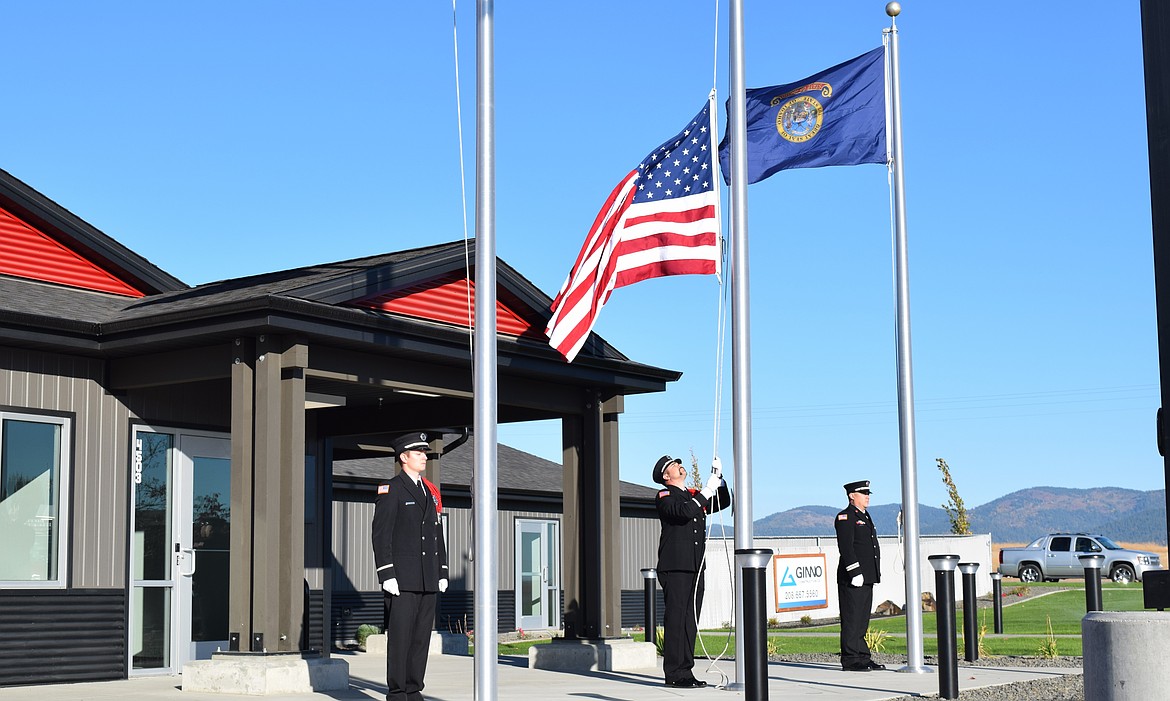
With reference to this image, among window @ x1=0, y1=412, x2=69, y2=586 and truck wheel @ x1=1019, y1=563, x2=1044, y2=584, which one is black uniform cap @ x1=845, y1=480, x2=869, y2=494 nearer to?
window @ x1=0, y1=412, x2=69, y2=586

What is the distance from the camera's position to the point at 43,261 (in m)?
14.8

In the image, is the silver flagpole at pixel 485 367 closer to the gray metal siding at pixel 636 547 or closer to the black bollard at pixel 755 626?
the black bollard at pixel 755 626

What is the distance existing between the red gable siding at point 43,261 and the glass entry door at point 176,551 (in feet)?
7.43

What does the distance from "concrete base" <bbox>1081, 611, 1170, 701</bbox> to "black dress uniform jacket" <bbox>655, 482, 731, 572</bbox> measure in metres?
5.78

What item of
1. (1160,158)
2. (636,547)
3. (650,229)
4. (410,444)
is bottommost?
(636,547)

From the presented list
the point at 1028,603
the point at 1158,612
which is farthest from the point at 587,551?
the point at 1028,603

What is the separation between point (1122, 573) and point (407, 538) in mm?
36109

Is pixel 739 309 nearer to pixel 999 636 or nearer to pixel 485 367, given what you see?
pixel 485 367

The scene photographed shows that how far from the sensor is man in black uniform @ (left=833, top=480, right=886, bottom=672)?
1382 centimetres

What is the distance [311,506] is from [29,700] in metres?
5.82

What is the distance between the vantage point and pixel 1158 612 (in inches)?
270

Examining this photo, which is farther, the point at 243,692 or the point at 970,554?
the point at 970,554

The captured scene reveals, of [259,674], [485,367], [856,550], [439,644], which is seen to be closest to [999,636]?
[856,550]

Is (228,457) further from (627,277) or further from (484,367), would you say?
(484,367)
